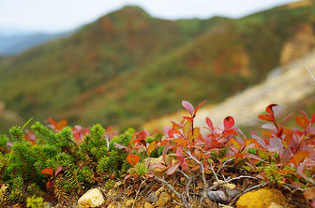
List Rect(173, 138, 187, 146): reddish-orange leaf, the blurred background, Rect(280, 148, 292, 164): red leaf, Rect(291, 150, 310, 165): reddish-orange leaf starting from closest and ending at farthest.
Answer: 1. Rect(291, 150, 310, 165): reddish-orange leaf
2. Rect(280, 148, 292, 164): red leaf
3. Rect(173, 138, 187, 146): reddish-orange leaf
4. the blurred background

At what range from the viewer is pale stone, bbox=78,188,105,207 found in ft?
4.37

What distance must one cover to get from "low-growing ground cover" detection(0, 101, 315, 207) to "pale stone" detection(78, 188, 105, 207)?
0.22 ft

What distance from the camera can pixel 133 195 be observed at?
138 centimetres

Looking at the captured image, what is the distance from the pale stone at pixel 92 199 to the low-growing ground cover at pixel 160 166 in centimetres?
7

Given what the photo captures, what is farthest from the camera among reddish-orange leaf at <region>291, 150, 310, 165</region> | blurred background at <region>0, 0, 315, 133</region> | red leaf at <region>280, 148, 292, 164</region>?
blurred background at <region>0, 0, 315, 133</region>

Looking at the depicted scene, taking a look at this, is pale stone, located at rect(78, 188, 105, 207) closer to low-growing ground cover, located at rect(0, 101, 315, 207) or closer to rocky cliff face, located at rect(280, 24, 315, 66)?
low-growing ground cover, located at rect(0, 101, 315, 207)

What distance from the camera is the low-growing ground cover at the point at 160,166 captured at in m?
1.23

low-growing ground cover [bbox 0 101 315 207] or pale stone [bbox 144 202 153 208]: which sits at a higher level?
low-growing ground cover [bbox 0 101 315 207]

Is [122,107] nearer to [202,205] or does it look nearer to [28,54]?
[202,205]

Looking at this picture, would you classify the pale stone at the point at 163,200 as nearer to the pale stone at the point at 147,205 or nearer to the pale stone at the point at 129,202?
the pale stone at the point at 147,205

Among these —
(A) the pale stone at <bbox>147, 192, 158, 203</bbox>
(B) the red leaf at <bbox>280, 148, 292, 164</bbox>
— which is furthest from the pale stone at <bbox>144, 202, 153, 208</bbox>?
(B) the red leaf at <bbox>280, 148, 292, 164</bbox>

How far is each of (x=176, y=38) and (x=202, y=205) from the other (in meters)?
55.8

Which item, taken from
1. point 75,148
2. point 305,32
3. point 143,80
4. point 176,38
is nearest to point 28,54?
point 176,38

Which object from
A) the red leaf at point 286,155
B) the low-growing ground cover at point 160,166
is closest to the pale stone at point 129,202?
the low-growing ground cover at point 160,166
